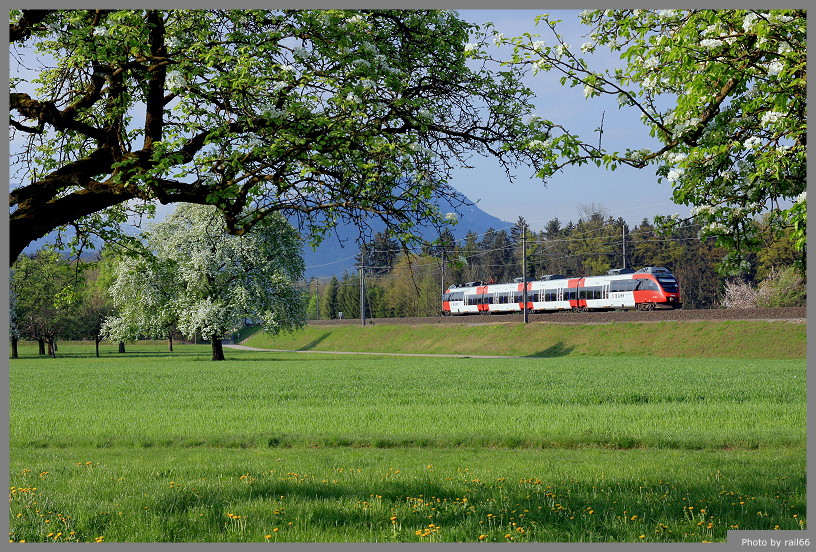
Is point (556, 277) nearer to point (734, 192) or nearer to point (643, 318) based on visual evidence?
point (643, 318)

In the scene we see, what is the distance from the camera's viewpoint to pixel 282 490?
9133 millimetres

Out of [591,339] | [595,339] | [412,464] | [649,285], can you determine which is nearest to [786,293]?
[649,285]

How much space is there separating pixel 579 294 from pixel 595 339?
41.6ft

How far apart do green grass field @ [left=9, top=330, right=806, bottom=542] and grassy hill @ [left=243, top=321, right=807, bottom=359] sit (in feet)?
69.7

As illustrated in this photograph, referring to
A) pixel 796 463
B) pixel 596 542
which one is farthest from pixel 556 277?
pixel 596 542

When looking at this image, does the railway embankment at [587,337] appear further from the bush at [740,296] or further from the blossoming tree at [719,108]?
the blossoming tree at [719,108]

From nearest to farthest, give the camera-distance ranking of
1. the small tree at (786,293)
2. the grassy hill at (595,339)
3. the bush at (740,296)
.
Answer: the grassy hill at (595,339) → the small tree at (786,293) → the bush at (740,296)

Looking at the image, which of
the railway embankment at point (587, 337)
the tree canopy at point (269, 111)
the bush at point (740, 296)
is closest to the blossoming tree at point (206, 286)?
the railway embankment at point (587, 337)

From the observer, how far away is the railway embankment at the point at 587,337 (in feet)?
153

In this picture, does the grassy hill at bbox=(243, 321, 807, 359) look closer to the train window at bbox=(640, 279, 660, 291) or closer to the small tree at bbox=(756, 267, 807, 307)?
the train window at bbox=(640, 279, 660, 291)

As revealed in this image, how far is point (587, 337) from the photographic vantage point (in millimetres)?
55344

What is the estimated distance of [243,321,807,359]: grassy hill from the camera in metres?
46.4

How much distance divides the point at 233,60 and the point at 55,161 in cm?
502

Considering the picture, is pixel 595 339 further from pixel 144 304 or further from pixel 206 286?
pixel 144 304
